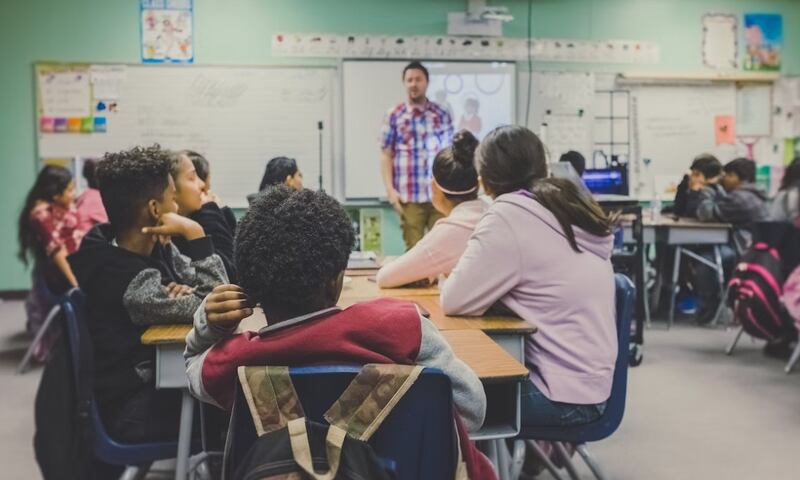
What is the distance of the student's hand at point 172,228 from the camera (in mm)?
1993

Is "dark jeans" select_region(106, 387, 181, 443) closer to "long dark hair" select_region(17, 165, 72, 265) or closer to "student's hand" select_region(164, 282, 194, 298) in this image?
"student's hand" select_region(164, 282, 194, 298)

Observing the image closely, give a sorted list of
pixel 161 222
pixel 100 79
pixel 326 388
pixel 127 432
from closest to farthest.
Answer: pixel 326 388
pixel 127 432
pixel 161 222
pixel 100 79

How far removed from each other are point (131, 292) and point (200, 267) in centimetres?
21

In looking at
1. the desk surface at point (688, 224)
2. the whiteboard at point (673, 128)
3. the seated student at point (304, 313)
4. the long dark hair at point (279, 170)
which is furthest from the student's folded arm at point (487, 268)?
the whiteboard at point (673, 128)

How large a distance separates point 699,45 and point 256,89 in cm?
398

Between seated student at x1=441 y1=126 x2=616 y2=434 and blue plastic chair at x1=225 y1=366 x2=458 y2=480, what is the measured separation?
3.02 feet

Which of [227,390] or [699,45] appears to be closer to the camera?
[227,390]

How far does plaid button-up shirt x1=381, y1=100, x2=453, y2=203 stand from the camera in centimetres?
545

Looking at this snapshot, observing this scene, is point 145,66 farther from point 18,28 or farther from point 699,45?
point 699,45

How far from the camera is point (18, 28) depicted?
253 inches

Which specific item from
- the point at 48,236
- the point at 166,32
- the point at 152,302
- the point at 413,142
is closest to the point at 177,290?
the point at 152,302

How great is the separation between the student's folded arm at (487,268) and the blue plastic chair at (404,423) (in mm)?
916

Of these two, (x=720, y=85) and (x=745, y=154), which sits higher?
(x=720, y=85)

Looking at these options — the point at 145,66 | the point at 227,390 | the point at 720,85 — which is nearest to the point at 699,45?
the point at 720,85
